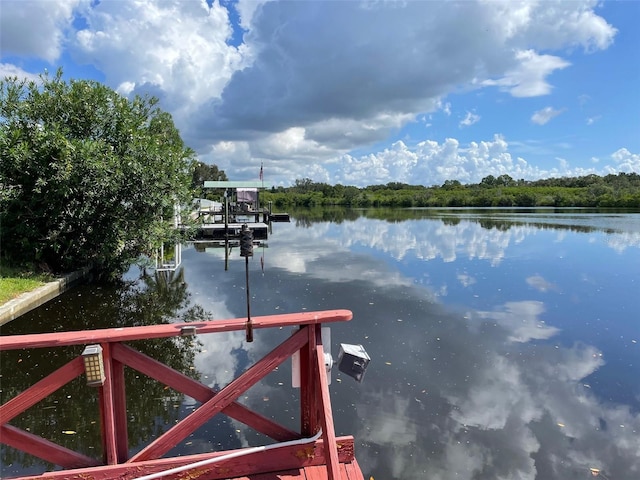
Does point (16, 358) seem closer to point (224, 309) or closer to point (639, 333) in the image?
point (224, 309)

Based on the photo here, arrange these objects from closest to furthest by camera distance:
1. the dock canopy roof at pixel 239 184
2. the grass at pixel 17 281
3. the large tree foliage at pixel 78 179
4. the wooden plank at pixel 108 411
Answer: the wooden plank at pixel 108 411, the grass at pixel 17 281, the large tree foliage at pixel 78 179, the dock canopy roof at pixel 239 184

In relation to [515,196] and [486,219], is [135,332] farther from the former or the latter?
[515,196]

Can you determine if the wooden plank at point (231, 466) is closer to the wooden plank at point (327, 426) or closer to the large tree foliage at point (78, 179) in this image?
the wooden plank at point (327, 426)

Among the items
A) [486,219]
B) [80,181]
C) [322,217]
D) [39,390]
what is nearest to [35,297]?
[80,181]

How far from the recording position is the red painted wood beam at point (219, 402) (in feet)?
9.52

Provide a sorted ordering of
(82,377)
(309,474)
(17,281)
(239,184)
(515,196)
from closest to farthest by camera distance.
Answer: (309,474), (82,377), (17,281), (239,184), (515,196)

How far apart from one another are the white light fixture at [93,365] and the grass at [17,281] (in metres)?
7.26

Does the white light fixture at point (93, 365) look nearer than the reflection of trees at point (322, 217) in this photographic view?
Yes

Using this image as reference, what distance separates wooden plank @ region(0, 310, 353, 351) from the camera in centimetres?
261

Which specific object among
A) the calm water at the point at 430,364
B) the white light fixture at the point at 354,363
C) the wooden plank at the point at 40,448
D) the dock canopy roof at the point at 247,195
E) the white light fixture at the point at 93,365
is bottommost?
the calm water at the point at 430,364

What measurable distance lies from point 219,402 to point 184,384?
10.3 inches

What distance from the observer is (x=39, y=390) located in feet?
8.82

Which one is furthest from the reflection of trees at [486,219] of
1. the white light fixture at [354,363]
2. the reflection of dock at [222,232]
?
the white light fixture at [354,363]

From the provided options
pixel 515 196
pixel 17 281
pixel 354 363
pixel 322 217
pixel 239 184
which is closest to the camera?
pixel 354 363
